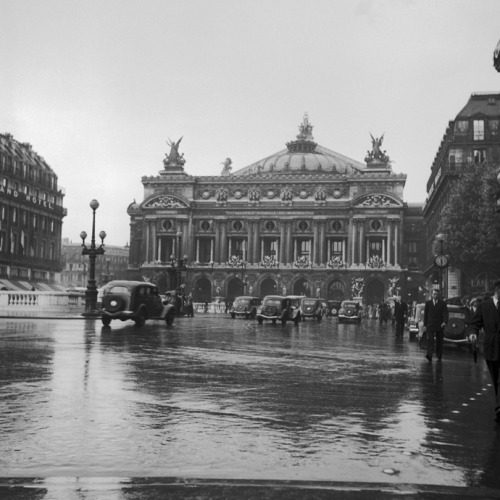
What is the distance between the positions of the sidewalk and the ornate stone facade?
9454cm

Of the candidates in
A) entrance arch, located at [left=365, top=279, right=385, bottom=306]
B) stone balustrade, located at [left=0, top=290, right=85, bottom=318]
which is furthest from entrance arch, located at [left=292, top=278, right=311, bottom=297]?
stone balustrade, located at [left=0, top=290, right=85, bottom=318]

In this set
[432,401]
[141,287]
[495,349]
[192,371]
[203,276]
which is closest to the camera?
[495,349]

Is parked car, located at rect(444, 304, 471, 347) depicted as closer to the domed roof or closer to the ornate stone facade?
the ornate stone facade

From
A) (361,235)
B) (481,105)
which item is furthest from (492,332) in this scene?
(361,235)

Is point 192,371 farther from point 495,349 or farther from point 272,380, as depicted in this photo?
point 495,349

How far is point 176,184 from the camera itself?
4323 inches

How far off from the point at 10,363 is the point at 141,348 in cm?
498

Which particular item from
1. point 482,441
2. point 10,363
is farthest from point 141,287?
point 482,441

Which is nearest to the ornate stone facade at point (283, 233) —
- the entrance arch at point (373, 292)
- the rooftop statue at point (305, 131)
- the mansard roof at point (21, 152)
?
the entrance arch at point (373, 292)

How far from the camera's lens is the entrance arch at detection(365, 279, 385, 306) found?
101 metres

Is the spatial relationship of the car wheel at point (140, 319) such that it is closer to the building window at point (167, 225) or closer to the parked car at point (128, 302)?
the parked car at point (128, 302)

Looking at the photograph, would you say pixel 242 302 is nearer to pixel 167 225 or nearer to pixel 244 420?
pixel 244 420

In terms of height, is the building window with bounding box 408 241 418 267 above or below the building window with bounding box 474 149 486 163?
below

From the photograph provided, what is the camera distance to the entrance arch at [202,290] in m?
106
